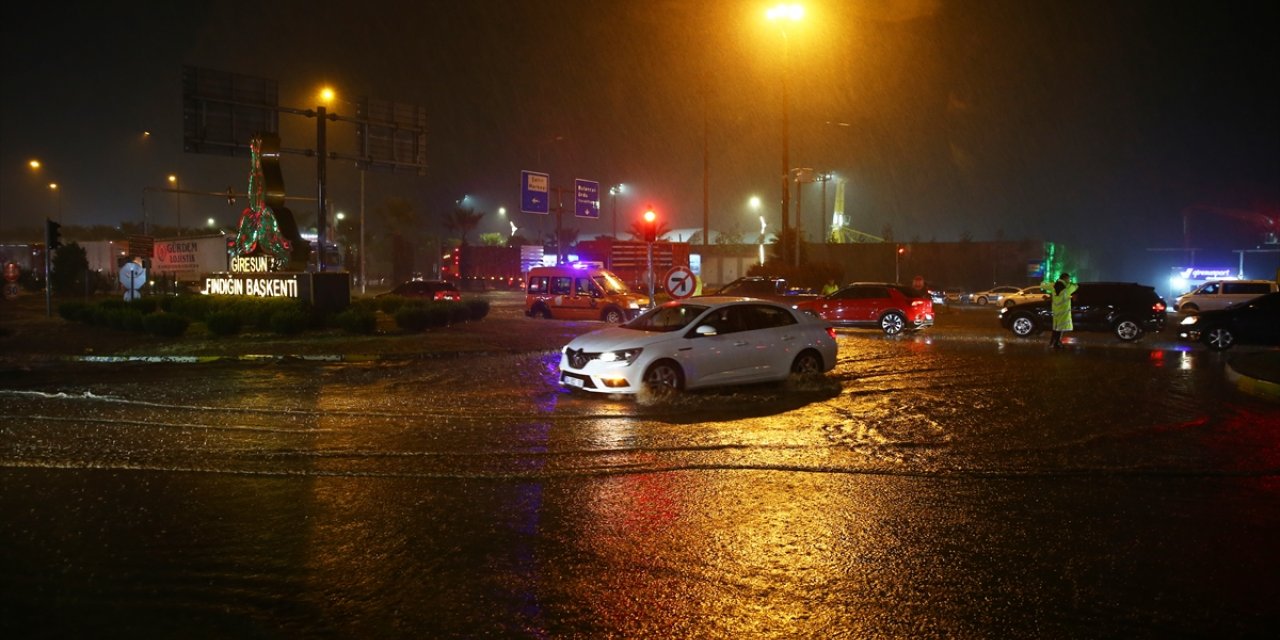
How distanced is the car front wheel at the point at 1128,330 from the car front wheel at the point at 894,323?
5.64 m

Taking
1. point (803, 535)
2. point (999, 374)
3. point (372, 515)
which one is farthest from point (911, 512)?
point (999, 374)

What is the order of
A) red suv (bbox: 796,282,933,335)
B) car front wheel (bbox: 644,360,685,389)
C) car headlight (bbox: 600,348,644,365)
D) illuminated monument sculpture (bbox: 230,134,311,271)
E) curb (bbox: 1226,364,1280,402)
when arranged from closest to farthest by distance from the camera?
car headlight (bbox: 600,348,644,365)
car front wheel (bbox: 644,360,685,389)
curb (bbox: 1226,364,1280,402)
illuminated monument sculpture (bbox: 230,134,311,271)
red suv (bbox: 796,282,933,335)

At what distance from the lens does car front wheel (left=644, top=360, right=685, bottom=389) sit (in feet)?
38.0

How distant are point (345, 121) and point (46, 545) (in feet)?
70.0

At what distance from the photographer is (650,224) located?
674 inches

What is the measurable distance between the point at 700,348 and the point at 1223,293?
30321 millimetres

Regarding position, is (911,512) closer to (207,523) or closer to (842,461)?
(842,461)

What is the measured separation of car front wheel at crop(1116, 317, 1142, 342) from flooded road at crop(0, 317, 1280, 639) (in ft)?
39.4

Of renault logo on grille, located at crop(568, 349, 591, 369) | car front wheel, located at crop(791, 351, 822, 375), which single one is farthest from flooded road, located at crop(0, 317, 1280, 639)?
car front wheel, located at crop(791, 351, 822, 375)

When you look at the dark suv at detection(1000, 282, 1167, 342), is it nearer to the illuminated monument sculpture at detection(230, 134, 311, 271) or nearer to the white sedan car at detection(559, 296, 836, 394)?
the white sedan car at detection(559, 296, 836, 394)

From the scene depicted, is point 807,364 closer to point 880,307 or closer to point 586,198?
point 880,307

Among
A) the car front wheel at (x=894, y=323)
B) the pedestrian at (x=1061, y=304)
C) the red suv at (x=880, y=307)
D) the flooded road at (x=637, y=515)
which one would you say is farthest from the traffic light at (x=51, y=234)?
the pedestrian at (x=1061, y=304)

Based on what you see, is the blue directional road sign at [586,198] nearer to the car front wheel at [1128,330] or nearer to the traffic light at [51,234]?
the traffic light at [51,234]

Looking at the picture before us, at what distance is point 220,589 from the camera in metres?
4.85
